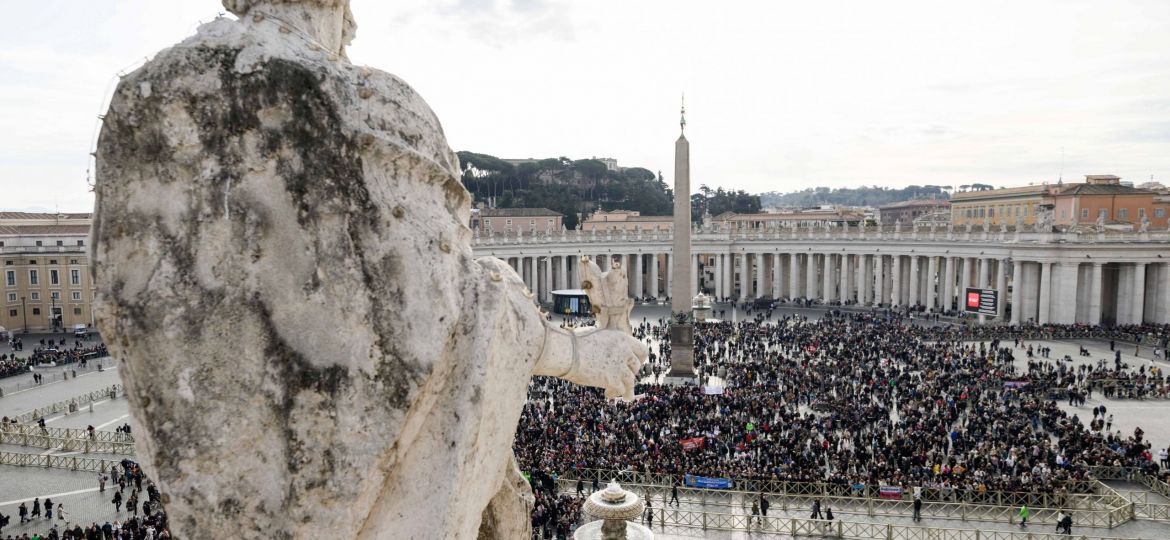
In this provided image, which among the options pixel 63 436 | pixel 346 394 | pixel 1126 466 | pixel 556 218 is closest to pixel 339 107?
pixel 346 394

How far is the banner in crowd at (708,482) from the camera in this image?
23.0m

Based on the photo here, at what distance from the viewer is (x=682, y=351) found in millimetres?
39000

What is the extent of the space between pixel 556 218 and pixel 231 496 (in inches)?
3608

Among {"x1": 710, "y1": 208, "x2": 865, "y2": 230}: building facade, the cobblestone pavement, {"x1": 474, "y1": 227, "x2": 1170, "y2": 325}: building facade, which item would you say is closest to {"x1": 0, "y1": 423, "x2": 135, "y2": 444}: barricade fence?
the cobblestone pavement

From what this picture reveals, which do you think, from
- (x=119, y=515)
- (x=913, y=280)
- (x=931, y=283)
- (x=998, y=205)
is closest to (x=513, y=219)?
(x=913, y=280)

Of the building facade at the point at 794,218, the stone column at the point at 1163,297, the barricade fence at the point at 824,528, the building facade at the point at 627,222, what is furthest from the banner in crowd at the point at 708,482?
the building facade at the point at 794,218

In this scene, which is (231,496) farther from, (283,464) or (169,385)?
(169,385)

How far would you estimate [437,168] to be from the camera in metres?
4.23

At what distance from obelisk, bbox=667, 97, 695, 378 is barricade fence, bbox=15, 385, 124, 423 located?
2575 centimetres

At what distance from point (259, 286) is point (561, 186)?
372ft

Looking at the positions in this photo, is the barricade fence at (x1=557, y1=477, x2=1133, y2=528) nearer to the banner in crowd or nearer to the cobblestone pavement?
the banner in crowd

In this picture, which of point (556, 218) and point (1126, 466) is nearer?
point (1126, 466)

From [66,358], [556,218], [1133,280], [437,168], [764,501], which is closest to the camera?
[437,168]

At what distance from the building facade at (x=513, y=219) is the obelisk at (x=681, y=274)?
47.7m
